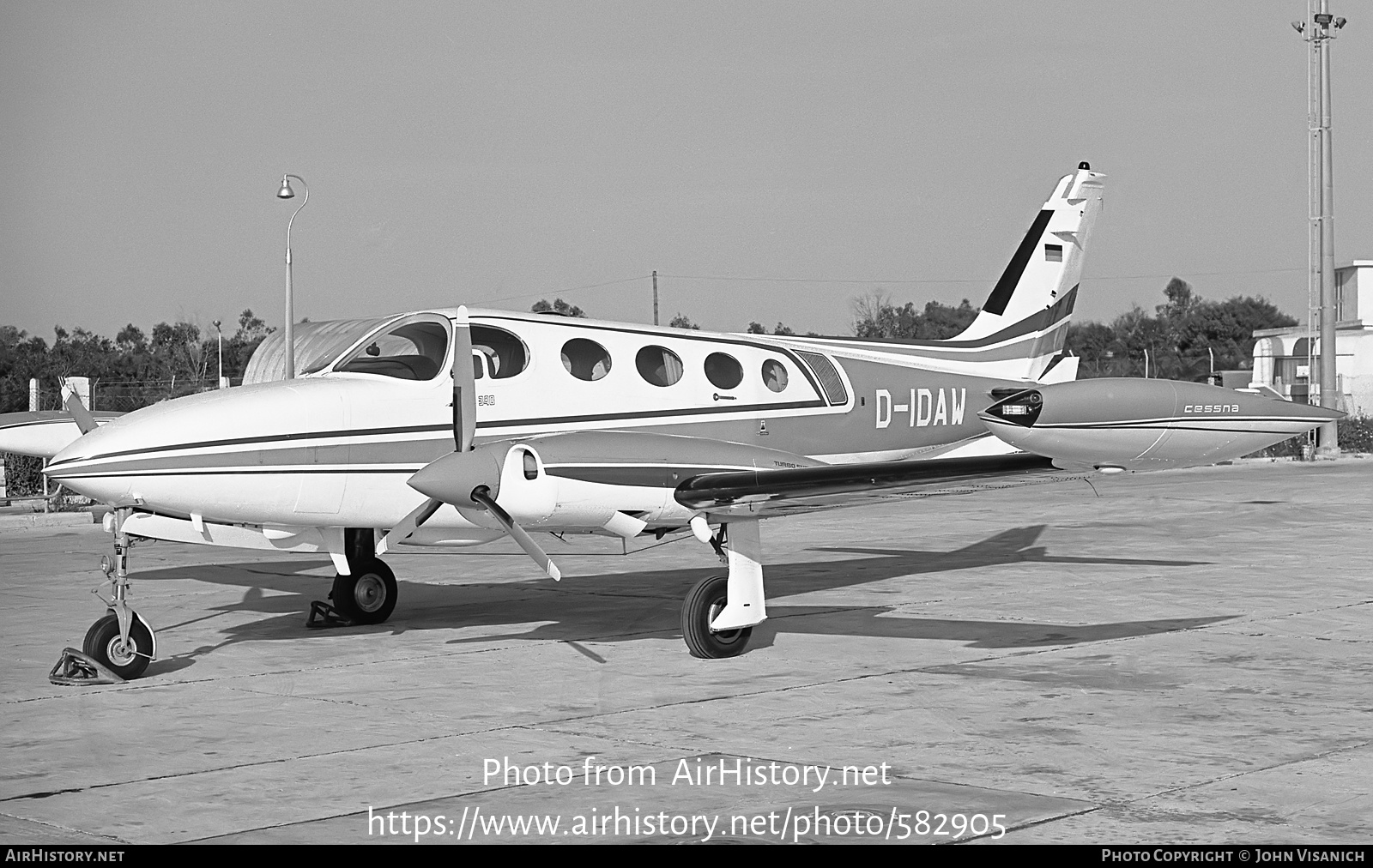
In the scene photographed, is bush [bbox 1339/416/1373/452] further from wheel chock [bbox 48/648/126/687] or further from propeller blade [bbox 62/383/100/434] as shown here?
wheel chock [bbox 48/648/126/687]

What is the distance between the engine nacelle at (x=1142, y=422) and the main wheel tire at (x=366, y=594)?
6.01m

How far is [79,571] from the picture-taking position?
1780cm

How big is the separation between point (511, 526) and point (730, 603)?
1869mm

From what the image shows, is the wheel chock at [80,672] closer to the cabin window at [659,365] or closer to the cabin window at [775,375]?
the cabin window at [659,365]

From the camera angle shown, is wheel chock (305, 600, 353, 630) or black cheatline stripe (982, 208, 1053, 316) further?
black cheatline stripe (982, 208, 1053, 316)

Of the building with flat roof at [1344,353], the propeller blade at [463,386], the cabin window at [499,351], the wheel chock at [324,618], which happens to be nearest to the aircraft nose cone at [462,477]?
the propeller blade at [463,386]

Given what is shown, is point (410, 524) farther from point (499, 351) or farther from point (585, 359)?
point (585, 359)

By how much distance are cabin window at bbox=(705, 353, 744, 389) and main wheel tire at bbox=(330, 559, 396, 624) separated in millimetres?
3644

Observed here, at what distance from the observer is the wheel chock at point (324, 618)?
12977mm

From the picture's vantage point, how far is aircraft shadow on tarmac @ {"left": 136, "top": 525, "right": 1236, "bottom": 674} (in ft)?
39.8

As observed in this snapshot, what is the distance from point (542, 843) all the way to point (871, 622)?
6907mm

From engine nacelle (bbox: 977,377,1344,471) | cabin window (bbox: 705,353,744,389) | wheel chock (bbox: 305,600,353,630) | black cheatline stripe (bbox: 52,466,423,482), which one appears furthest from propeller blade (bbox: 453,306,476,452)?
engine nacelle (bbox: 977,377,1344,471)

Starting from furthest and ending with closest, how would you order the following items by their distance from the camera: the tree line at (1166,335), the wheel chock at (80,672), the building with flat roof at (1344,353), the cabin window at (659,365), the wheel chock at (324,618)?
1. the tree line at (1166,335)
2. the building with flat roof at (1344,353)
3. the wheel chock at (324,618)
4. the cabin window at (659,365)
5. the wheel chock at (80,672)
